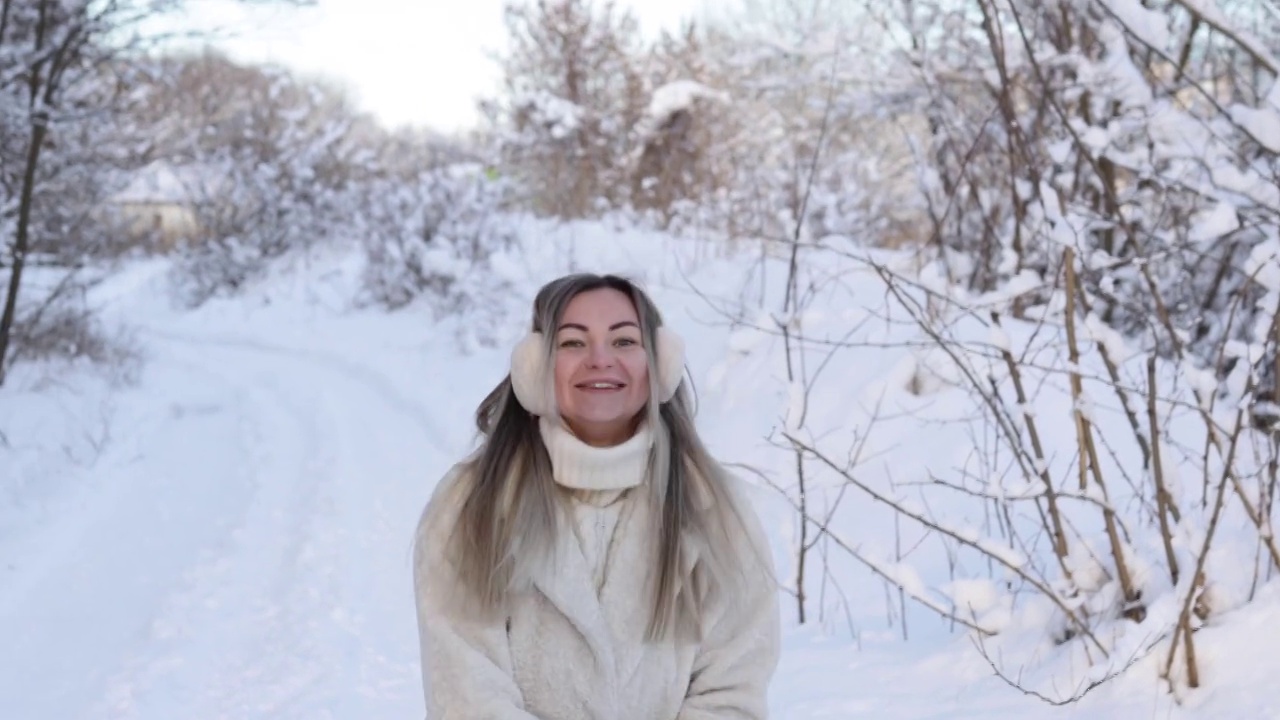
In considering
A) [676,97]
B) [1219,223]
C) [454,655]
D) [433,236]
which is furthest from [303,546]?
[676,97]

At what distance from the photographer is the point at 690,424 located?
1960 mm

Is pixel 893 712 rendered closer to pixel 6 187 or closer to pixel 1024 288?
pixel 1024 288

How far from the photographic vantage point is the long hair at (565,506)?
1765mm

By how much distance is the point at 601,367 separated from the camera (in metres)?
1.82

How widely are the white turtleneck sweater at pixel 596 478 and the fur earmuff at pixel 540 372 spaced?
3 cm

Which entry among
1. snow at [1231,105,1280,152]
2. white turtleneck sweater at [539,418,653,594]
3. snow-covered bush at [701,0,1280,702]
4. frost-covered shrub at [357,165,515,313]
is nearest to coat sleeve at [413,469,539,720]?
white turtleneck sweater at [539,418,653,594]

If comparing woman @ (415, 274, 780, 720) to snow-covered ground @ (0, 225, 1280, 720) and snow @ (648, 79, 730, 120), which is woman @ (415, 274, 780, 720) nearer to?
snow-covered ground @ (0, 225, 1280, 720)

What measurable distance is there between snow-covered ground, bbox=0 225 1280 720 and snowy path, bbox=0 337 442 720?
0.6 inches

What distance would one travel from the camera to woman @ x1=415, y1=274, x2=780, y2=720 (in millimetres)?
1765

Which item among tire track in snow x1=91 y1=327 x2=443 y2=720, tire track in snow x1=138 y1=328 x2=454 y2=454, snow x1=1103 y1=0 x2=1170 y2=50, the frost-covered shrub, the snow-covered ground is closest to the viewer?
snow x1=1103 y1=0 x2=1170 y2=50

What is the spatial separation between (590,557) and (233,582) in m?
3.61

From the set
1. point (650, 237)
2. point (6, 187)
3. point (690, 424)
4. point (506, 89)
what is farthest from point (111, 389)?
point (690, 424)

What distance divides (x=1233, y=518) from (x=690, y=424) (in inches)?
84.1

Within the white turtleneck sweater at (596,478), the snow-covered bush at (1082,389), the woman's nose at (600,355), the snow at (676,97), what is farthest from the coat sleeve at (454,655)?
the snow at (676,97)
